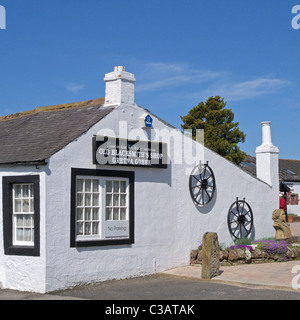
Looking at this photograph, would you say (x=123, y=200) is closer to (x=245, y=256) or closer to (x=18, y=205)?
(x=18, y=205)

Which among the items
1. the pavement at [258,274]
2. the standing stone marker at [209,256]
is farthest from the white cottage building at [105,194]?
the standing stone marker at [209,256]

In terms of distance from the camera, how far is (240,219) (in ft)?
56.6

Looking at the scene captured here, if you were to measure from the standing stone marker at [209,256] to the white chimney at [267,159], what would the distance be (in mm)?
6169

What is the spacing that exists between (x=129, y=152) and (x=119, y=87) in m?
1.77

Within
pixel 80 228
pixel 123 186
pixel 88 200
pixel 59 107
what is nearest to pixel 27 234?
pixel 80 228

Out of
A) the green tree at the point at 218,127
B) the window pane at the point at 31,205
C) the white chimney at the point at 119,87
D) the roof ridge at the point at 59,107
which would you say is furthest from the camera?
the green tree at the point at 218,127

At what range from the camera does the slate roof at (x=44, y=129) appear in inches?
495

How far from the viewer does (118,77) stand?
46.4 ft

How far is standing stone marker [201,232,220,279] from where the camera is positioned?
519 inches

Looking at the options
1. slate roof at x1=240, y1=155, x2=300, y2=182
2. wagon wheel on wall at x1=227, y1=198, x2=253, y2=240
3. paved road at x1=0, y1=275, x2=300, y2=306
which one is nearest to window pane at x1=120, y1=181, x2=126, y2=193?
paved road at x1=0, y1=275, x2=300, y2=306

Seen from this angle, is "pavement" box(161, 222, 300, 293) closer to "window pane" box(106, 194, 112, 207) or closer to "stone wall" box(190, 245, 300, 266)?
"stone wall" box(190, 245, 300, 266)

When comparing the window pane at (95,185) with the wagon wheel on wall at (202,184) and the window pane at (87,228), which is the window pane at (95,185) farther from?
the wagon wheel on wall at (202,184)
